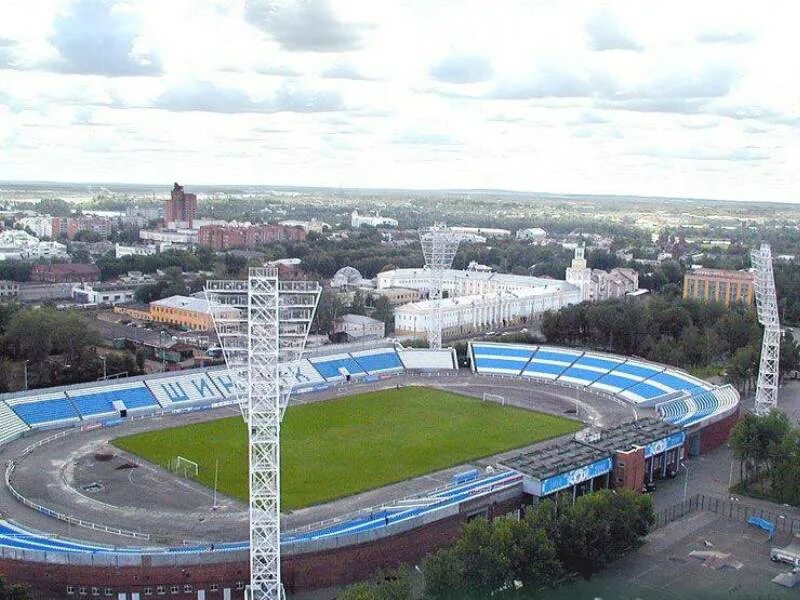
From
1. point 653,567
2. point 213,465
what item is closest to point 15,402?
point 213,465

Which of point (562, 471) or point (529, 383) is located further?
point (529, 383)

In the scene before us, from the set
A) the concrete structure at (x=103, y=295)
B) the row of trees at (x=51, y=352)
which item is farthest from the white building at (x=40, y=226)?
the row of trees at (x=51, y=352)

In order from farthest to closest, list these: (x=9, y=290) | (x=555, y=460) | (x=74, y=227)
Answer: (x=74, y=227), (x=9, y=290), (x=555, y=460)

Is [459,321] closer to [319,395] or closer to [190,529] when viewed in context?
[319,395]

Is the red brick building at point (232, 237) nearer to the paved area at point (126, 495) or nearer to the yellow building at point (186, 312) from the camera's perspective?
the yellow building at point (186, 312)

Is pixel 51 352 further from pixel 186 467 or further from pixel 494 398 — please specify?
pixel 494 398

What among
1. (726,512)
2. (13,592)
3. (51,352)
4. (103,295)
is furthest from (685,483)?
(103,295)
